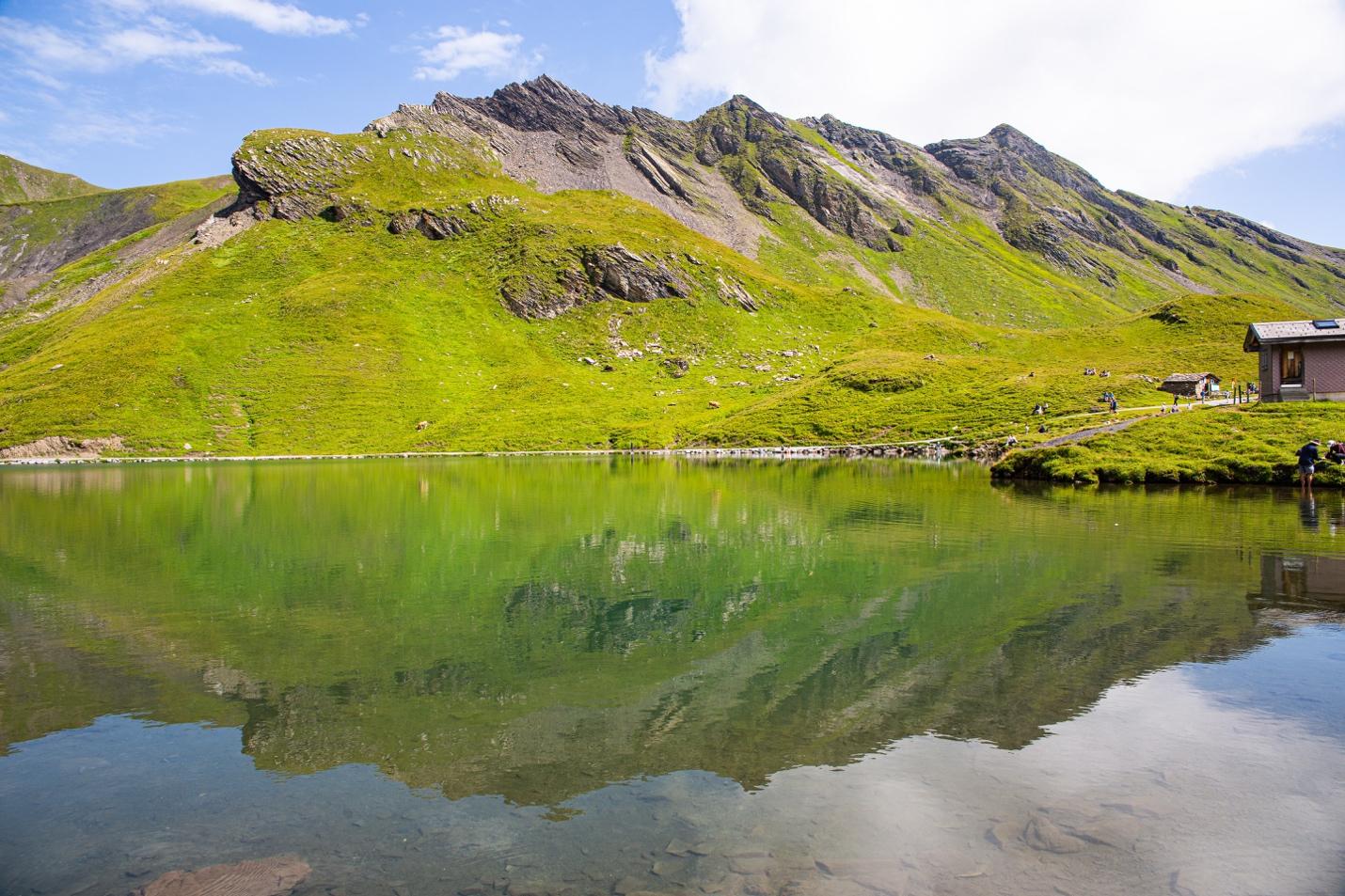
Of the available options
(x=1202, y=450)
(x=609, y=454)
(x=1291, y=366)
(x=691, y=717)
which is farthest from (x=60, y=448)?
(x=1291, y=366)

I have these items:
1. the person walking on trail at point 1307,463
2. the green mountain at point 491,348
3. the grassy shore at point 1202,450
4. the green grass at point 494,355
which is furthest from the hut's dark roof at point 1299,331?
the green mountain at point 491,348

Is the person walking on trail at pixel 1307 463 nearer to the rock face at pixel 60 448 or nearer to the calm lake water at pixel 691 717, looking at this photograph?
the calm lake water at pixel 691 717

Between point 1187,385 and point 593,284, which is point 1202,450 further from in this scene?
point 593,284

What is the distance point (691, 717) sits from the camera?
12758mm

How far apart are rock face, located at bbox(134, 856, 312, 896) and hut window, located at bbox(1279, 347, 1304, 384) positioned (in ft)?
243

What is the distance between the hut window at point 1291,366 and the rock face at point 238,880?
7419 cm

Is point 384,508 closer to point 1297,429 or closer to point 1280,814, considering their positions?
point 1280,814

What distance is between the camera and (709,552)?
28.9 metres

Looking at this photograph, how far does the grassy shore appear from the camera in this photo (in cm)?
4927

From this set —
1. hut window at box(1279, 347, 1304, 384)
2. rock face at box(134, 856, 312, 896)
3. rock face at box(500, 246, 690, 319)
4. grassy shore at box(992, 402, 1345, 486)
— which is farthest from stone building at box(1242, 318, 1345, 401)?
rock face at box(500, 246, 690, 319)

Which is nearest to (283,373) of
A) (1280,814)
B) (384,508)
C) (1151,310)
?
(384,508)

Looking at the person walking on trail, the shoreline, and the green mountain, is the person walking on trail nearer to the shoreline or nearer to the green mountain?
the shoreline

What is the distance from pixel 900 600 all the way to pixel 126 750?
1677cm

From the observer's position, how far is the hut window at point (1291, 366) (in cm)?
5984
